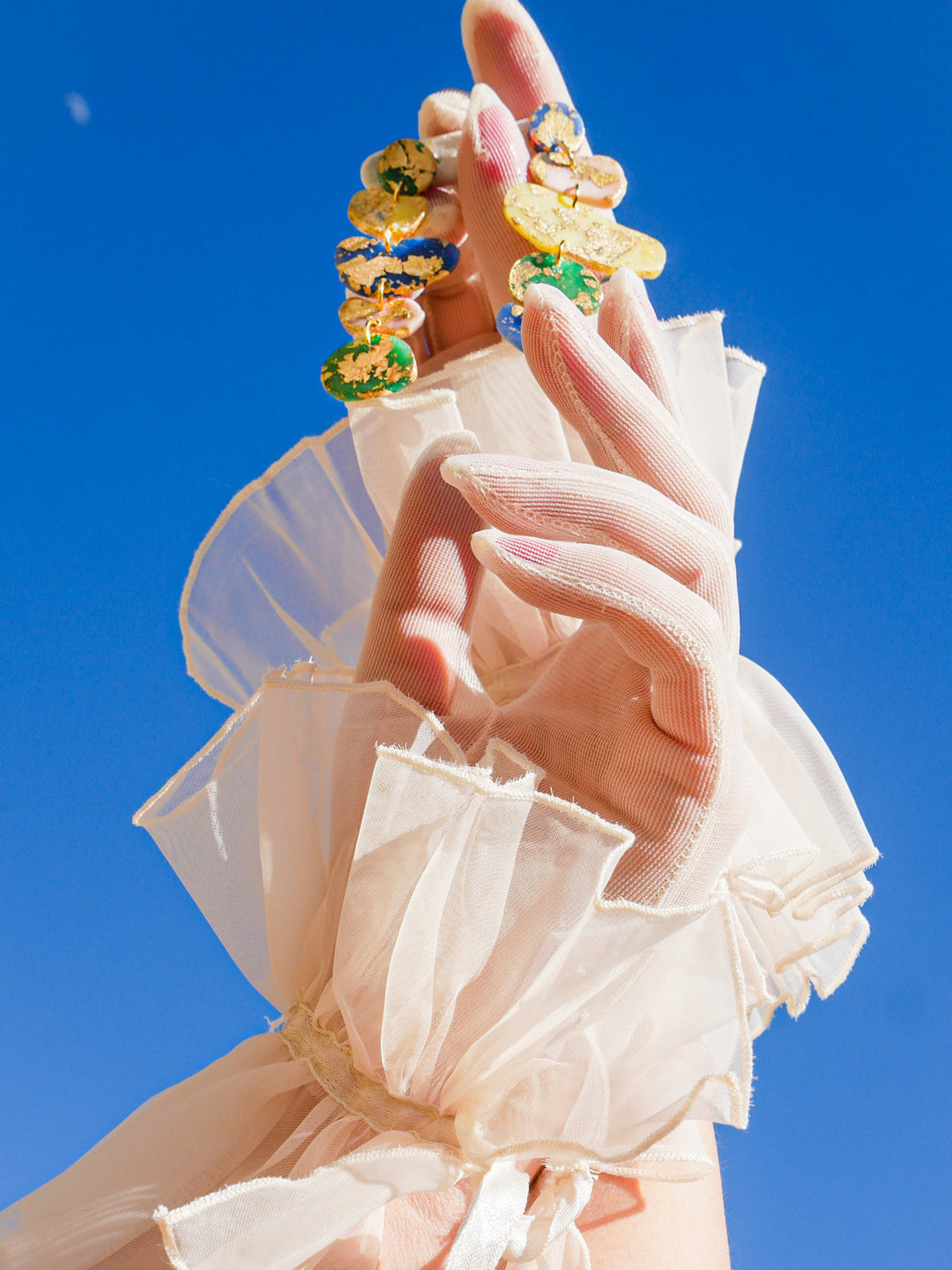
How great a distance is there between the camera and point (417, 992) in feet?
2.06

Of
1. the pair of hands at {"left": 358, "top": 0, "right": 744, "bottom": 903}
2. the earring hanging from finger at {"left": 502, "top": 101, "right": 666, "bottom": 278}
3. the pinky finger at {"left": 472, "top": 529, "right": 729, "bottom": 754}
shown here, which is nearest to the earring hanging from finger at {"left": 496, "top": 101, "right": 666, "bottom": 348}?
the earring hanging from finger at {"left": 502, "top": 101, "right": 666, "bottom": 278}

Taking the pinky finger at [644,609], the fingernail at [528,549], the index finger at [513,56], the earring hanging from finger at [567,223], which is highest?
the index finger at [513,56]

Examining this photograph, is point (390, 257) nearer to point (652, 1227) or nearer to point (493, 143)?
point (493, 143)

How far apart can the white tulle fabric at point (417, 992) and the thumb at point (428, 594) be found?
5 centimetres

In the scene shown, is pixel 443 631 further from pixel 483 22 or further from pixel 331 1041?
pixel 483 22

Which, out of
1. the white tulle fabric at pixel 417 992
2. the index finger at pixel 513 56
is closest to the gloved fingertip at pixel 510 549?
the white tulle fabric at pixel 417 992

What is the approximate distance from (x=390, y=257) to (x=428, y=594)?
0.35 meters

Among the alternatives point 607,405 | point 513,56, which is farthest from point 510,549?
point 513,56

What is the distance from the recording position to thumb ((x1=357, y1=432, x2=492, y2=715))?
2.42 ft

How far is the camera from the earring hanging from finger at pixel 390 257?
0.94m

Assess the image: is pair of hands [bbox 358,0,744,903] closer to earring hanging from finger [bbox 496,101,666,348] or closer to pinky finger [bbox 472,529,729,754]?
pinky finger [bbox 472,529,729,754]

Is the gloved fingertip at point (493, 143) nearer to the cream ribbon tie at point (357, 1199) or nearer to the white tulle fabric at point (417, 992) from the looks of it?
the white tulle fabric at point (417, 992)

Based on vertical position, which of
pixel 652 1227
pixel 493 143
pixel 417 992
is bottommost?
pixel 652 1227

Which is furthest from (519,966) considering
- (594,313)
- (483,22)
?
(483,22)
